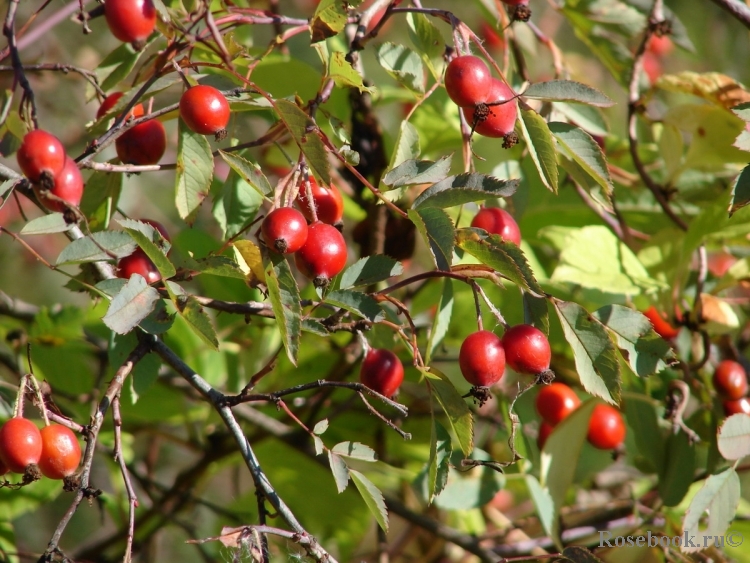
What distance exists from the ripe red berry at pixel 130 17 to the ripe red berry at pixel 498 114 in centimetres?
39

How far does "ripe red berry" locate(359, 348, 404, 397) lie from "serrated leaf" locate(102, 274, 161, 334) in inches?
11.5

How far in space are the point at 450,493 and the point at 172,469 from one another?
2.08 metres

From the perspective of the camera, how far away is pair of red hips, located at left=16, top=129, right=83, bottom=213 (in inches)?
28.1

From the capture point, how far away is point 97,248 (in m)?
0.82

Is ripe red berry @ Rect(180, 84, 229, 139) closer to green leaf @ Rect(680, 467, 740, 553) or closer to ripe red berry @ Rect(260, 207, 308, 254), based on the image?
ripe red berry @ Rect(260, 207, 308, 254)

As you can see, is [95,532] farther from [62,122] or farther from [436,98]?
[436,98]

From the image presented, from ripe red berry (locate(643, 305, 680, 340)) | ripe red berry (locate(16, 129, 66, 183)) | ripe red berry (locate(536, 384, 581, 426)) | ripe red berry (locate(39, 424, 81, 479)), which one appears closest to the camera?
ripe red berry (locate(16, 129, 66, 183))

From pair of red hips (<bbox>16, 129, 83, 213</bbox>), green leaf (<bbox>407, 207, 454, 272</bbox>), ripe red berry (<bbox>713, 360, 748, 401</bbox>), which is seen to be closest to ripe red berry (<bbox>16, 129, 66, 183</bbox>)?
pair of red hips (<bbox>16, 129, 83, 213</bbox>)

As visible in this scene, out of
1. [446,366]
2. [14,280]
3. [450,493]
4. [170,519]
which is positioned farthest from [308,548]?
[14,280]

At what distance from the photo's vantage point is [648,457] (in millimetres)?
1253

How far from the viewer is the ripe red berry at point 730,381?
4.11 feet

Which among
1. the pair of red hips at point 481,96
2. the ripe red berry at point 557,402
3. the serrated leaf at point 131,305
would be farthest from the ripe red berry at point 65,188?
the ripe red berry at point 557,402

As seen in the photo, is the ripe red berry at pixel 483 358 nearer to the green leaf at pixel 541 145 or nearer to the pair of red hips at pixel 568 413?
the green leaf at pixel 541 145

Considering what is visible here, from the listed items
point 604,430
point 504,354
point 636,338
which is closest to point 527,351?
point 504,354
